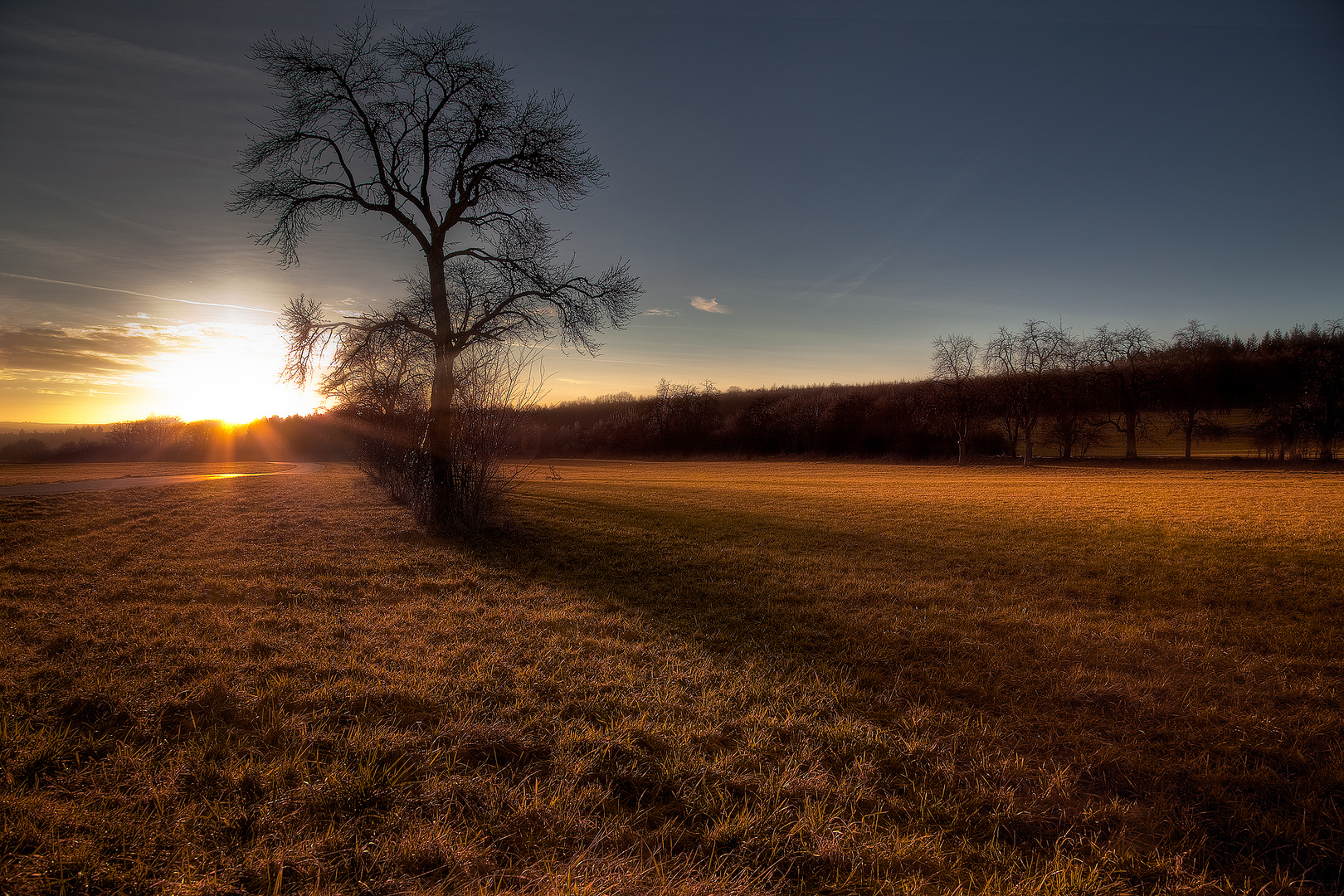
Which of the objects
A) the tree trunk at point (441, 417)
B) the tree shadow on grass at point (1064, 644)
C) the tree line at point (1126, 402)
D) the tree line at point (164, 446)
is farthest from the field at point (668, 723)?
the tree line at point (164, 446)

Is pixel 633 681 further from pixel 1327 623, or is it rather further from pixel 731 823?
pixel 1327 623

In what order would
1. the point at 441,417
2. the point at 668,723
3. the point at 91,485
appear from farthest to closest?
the point at 91,485 → the point at 441,417 → the point at 668,723

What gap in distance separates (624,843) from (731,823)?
0.51 m

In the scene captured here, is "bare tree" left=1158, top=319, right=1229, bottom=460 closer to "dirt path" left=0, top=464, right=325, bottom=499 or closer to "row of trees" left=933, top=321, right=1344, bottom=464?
"row of trees" left=933, top=321, right=1344, bottom=464

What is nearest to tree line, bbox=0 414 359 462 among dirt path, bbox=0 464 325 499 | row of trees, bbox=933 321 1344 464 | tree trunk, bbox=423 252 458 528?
dirt path, bbox=0 464 325 499

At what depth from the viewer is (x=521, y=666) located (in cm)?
437

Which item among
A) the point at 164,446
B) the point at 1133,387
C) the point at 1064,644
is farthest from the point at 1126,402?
Result: the point at 164,446

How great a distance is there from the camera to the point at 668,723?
3461 millimetres

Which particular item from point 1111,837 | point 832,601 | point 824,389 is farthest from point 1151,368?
point 1111,837

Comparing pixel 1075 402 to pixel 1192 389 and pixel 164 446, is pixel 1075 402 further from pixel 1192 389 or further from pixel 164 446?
pixel 164 446

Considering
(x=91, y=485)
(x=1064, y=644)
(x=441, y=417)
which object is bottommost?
(x=1064, y=644)

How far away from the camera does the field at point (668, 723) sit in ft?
7.49

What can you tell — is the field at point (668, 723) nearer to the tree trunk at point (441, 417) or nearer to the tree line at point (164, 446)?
the tree trunk at point (441, 417)

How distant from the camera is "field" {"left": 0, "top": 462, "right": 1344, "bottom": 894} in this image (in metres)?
2.28
